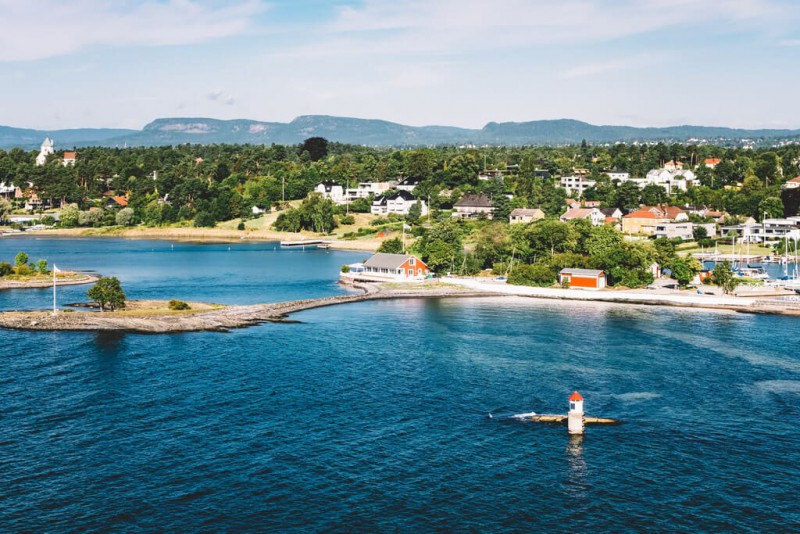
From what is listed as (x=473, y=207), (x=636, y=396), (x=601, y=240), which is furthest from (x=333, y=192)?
(x=636, y=396)

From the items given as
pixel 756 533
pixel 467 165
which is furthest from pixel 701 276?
pixel 467 165

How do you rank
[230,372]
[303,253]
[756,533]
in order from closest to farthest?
1. [756,533]
2. [230,372]
3. [303,253]

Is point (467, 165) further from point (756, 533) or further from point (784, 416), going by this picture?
point (756, 533)

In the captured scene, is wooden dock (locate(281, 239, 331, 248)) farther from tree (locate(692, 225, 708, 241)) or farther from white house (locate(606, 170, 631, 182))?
white house (locate(606, 170, 631, 182))

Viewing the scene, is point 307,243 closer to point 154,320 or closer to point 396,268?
point 396,268

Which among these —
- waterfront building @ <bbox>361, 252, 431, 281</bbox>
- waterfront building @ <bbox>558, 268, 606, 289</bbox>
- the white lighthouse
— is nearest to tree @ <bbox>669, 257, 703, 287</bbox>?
waterfront building @ <bbox>558, 268, 606, 289</bbox>

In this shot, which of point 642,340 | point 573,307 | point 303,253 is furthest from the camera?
point 303,253

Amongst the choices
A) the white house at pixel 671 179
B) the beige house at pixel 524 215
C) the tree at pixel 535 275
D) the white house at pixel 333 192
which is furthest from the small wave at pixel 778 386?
the white house at pixel 333 192

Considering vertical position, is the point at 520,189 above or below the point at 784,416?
above
